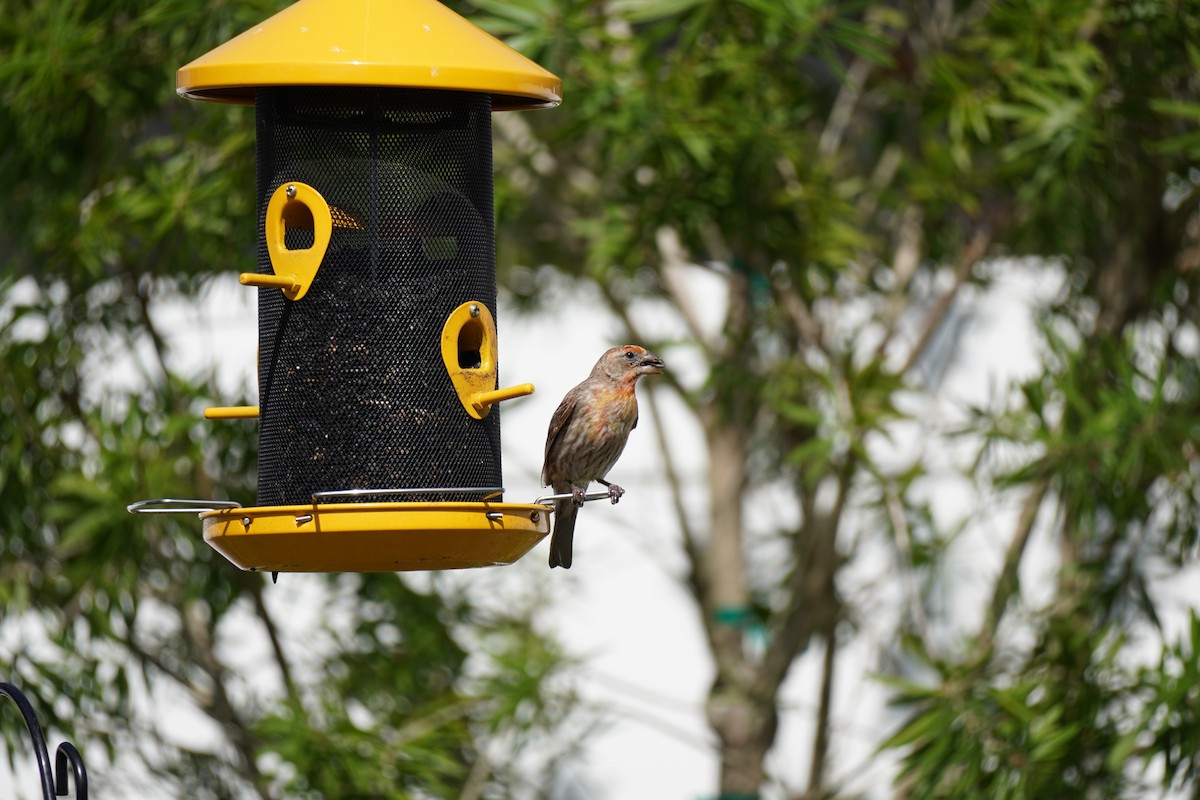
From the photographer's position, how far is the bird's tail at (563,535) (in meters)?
5.25

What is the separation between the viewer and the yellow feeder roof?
12.0 feet

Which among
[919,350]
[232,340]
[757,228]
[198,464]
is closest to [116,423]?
[198,464]

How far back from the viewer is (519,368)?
326 inches

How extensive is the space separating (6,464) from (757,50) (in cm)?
306

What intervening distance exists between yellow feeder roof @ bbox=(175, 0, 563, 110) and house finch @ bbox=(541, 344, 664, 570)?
1338 millimetres

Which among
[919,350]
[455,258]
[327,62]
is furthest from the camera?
[919,350]

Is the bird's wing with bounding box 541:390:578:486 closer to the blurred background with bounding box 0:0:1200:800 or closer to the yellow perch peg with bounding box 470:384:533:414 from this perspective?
the yellow perch peg with bounding box 470:384:533:414

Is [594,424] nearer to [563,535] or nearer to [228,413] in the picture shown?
[563,535]

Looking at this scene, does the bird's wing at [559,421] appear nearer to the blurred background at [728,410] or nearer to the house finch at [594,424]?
the house finch at [594,424]

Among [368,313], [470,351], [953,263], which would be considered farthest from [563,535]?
[953,263]

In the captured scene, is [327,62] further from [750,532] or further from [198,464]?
[750,532]

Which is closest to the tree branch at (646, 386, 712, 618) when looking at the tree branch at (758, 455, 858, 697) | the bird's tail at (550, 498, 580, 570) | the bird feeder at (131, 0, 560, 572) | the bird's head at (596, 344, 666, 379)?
the tree branch at (758, 455, 858, 697)

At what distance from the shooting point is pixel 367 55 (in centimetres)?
368

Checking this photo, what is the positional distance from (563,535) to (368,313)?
135 cm
